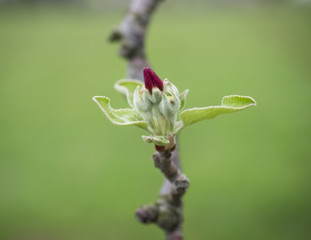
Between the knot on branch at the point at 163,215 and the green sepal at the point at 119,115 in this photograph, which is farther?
the knot on branch at the point at 163,215

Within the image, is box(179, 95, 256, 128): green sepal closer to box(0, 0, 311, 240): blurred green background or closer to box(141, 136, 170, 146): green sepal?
box(141, 136, 170, 146): green sepal

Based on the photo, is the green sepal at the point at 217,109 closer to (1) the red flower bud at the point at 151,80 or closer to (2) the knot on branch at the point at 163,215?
(1) the red flower bud at the point at 151,80

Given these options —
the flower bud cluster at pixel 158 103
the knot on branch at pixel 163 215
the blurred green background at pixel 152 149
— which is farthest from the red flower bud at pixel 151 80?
the blurred green background at pixel 152 149

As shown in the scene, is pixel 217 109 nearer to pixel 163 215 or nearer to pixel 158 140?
pixel 158 140

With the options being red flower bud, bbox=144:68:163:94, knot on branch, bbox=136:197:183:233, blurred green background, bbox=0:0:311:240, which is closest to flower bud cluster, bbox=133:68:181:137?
red flower bud, bbox=144:68:163:94

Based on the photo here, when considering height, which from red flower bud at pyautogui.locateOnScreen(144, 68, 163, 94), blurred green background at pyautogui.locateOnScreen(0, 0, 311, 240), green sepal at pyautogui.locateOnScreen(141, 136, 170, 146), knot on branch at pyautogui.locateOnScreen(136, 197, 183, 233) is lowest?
knot on branch at pyautogui.locateOnScreen(136, 197, 183, 233)
